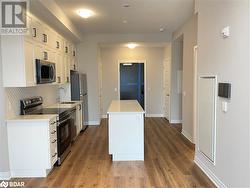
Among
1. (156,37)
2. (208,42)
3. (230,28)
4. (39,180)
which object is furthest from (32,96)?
(156,37)

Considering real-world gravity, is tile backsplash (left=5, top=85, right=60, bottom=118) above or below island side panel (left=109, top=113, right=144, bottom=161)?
above

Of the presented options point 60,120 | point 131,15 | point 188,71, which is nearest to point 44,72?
point 60,120

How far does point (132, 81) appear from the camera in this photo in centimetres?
877

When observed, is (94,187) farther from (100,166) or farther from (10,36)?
(10,36)

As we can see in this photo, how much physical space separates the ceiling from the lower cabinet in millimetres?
2193

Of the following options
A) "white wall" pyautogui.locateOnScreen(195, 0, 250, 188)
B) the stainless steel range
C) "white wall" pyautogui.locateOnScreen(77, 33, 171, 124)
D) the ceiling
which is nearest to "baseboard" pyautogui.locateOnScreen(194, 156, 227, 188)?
"white wall" pyautogui.locateOnScreen(195, 0, 250, 188)

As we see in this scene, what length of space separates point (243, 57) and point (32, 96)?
143 inches

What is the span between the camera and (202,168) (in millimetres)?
3607

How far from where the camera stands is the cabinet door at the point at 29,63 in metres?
3.37

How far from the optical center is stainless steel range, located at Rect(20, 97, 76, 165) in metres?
3.86

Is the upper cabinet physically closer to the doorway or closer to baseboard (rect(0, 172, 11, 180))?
baseboard (rect(0, 172, 11, 180))

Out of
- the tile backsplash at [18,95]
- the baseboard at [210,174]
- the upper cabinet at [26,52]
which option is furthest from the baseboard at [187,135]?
the upper cabinet at [26,52]

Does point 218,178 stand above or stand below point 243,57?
below

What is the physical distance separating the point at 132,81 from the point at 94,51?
2278 millimetres
